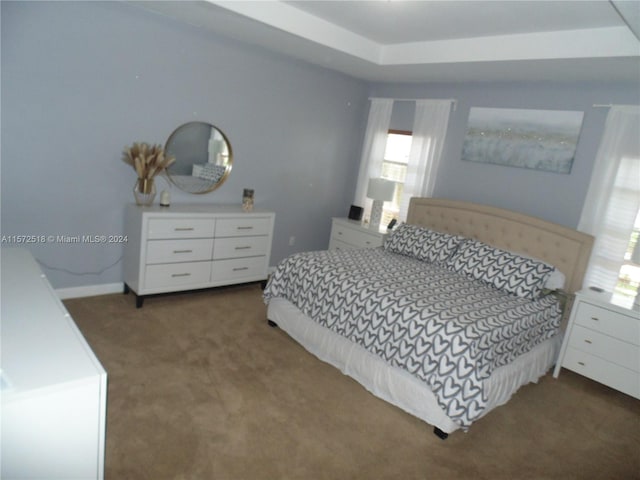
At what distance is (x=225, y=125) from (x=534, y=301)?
3.08 metres

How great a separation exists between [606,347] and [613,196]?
3.87 feet

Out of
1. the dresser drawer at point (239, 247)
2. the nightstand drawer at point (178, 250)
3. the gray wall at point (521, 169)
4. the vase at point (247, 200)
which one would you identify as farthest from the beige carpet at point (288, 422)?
the gray wall at point (521, 169)

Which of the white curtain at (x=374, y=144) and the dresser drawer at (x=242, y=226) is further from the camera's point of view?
the white curtain at (x=374, y=144)

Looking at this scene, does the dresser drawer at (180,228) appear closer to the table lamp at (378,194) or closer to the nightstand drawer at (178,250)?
the nightstand drawer at (178,250)

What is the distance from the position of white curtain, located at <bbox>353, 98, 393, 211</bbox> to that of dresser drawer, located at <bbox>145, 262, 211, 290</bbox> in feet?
7.17

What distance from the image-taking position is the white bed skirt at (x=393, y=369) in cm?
244

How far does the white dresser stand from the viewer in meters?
1.09

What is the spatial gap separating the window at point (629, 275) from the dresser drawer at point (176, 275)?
3389 millimetres

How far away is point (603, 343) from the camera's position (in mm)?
3016

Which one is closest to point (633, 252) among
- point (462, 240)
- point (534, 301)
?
point (534, 301)

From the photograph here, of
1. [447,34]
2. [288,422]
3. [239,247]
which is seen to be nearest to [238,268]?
[239,247]

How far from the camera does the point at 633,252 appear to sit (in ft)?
9.98

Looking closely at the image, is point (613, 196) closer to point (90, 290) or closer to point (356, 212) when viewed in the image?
point (356, 212)

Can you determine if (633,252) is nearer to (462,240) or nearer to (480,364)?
(462,240)
